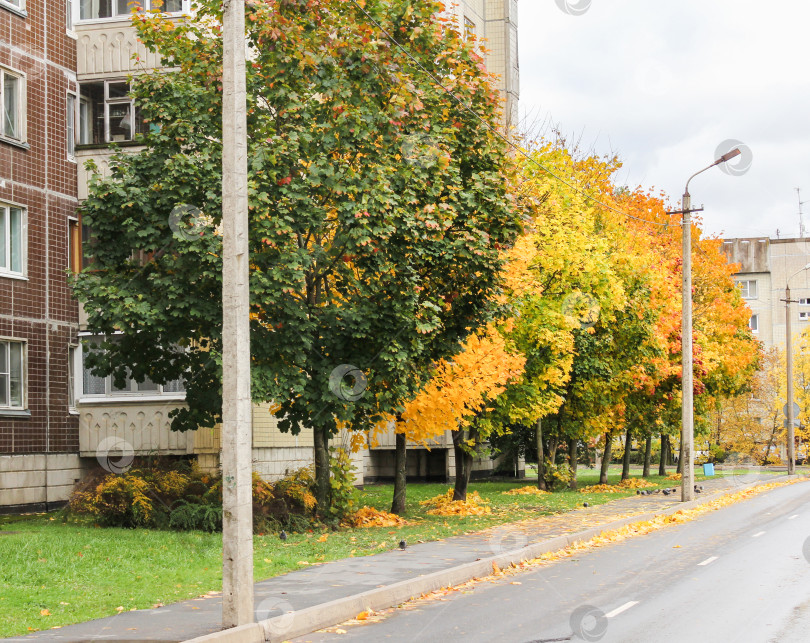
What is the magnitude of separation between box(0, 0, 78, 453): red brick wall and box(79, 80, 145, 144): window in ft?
2.40

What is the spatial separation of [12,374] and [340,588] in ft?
47.4

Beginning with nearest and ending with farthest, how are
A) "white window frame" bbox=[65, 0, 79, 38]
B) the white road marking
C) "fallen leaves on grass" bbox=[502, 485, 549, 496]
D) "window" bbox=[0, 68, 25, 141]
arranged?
the white road marking → "window" bbox=[0, 68, 25, 141] → "white window frame" bbox=[65, 0, 79, 38] → "fallen leaves on grass" bbox=[502, 485, 549, 496]

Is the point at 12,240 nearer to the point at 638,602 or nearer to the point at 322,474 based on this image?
the point at 322,474

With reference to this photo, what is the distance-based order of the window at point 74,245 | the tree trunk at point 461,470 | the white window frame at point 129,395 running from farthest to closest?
1. the tree trunk at point 461,470
2. the window at point 74,245
3. the white window frame at point 129,395

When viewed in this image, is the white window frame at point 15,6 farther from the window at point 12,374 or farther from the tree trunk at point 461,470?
the tree trunk at point 461,470

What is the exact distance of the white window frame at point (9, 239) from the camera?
2302cm

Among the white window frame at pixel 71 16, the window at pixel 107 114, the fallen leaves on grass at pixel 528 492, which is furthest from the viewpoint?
the fallen leaves on grass at pixel 528 492

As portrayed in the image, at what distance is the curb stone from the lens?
Answer: 9.31 m

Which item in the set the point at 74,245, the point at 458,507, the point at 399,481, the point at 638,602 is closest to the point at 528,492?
the point at 458,507

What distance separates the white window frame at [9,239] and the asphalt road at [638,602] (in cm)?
1474

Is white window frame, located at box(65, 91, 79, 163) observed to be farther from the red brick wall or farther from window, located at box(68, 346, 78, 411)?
window, located at box(68, 346, 78, 411)

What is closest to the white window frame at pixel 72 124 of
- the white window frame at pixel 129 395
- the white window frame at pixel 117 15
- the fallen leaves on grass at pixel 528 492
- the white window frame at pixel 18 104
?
the white window frame at pixel 18 104

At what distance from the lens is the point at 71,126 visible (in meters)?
25.4

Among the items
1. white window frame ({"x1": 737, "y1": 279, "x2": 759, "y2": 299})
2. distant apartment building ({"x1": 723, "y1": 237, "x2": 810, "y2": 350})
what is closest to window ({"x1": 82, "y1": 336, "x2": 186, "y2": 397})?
distant apartment building ({"x1": 723, "y1": 237, "x2": 810, "y2": 350})
